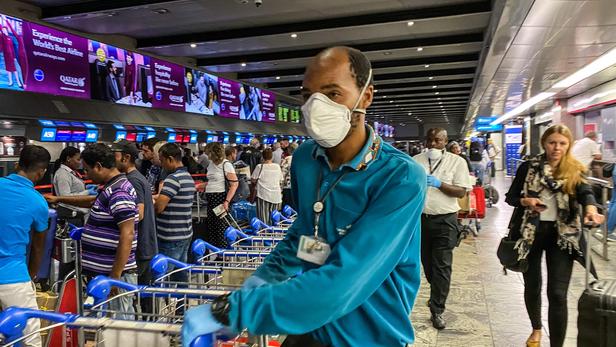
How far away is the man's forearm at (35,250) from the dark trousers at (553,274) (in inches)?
147

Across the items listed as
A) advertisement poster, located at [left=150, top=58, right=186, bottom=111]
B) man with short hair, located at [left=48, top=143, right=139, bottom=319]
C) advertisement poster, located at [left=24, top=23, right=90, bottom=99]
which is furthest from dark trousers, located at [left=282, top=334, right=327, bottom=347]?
advertisement poster, located at [left=150, top=58, right=186, bottom=111]

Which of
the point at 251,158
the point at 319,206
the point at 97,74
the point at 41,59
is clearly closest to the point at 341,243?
the point at 319,206

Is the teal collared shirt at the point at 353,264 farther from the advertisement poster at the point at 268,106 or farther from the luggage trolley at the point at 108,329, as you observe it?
the advertisement poster at the point at 268,106

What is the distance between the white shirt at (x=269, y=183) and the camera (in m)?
8.84

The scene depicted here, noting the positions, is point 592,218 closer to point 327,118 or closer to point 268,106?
point 327,118

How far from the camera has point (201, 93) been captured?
51.9 feet

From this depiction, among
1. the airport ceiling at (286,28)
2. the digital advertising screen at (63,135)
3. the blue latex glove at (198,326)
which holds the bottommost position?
the blue latex glove at (198,326)

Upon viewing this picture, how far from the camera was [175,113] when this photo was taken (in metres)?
14.2

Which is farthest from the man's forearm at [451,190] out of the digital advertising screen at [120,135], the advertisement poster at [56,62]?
the digital advertising screen at [120,135]

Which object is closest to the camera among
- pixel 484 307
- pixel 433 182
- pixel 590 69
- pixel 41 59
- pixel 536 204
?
pixel 536 204

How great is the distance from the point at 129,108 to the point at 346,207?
1191 centimetres

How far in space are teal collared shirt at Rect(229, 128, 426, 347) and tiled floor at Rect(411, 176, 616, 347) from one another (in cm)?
314

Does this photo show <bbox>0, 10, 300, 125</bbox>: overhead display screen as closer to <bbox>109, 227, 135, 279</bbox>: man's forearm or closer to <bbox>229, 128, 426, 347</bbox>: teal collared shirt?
<bbox>109, 227, 135, 279</bbox>: man's forearm

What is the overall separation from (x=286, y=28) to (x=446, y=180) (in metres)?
8.11
